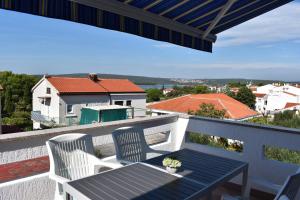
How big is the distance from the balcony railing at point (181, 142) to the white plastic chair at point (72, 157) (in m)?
0.24

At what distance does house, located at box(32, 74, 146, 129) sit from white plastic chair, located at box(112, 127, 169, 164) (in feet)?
71.1

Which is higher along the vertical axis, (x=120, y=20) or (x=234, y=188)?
(x=120, y=20)

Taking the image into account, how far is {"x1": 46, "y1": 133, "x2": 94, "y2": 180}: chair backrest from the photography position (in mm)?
2768

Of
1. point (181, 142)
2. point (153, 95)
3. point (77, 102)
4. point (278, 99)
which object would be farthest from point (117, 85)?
point (278, 99)

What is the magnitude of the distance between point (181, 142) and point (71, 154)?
8.34 ft

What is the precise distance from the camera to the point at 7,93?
120 ft

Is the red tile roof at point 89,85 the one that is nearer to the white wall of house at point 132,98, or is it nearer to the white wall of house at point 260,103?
the white wall of house at point 132,98

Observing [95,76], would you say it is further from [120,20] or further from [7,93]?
[120,20]

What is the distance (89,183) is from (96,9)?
1.43 m

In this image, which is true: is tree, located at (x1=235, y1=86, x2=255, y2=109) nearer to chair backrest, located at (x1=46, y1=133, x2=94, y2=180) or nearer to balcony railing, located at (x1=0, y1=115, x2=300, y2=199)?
balcony railing, located at (x1=0, y1=115, x2=300, y2=199)

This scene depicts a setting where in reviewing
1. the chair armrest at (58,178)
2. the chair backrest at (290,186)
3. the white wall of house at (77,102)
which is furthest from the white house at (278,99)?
the chair armrest at (58,178)

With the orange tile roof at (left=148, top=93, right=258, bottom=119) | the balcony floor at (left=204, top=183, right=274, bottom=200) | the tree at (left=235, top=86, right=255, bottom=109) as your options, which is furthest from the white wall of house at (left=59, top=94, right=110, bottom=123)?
the tree at (left=235, top=86, right=255, bottom=109)

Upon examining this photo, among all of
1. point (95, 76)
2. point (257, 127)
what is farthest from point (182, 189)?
point (95, 76)

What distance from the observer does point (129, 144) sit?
3529 mm
